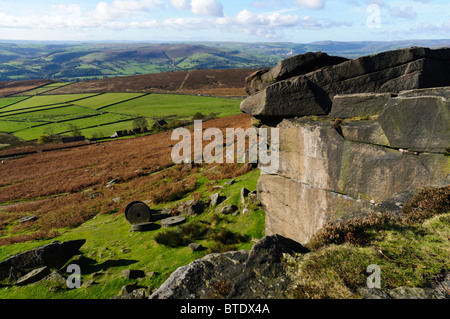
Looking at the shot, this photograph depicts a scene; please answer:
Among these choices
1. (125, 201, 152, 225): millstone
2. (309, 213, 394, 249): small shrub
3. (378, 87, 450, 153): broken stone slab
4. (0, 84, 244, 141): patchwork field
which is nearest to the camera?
(309, 213, 394, 249): small shrub

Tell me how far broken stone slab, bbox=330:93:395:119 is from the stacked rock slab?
0.10 feet

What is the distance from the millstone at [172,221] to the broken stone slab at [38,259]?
552cm

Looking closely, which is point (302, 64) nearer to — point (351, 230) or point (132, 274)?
point (351, 230)

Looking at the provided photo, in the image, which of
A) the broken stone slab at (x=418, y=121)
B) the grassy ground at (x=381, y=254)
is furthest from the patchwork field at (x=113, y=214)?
the broken stone slab at (x=418, y=121)

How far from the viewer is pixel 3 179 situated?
35781 millimetres

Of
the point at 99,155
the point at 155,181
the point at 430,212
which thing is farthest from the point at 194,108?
the point at 430,212

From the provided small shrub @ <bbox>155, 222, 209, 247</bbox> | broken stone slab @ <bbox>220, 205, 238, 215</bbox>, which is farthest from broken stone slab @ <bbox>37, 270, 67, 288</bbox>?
broken stone slab @ <bbox>220, 205, 238, 215</bbox>

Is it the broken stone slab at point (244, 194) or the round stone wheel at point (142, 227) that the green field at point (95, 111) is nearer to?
the round stone wheel at point (142, 227)

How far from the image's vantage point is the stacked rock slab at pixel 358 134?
7926 millimetres

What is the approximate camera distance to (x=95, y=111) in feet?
344

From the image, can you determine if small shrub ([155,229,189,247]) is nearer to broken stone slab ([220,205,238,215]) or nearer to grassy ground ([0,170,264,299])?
grassy ground ([0,170,264,299])

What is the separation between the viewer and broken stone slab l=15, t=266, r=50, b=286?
1032cm

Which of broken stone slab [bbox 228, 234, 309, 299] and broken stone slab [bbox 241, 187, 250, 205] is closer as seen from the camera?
broken stone slab [bbox 228, 234, 309, 299]
